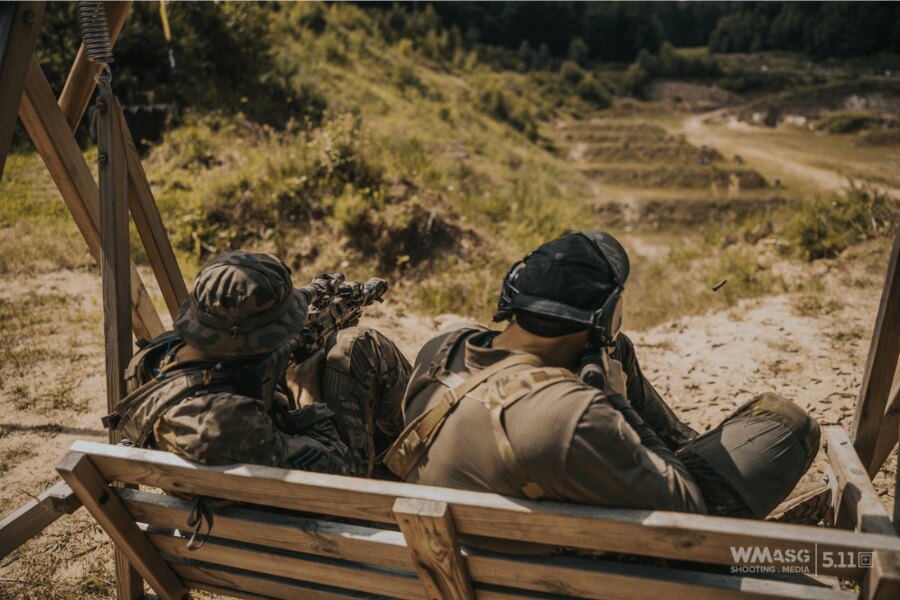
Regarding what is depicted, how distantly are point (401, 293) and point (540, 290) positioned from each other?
16.0 ft

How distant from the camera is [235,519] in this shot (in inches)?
83.7

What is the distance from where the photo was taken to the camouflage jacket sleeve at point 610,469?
1723mm

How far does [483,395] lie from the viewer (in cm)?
194

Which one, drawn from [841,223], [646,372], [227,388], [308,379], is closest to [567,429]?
[227,388]

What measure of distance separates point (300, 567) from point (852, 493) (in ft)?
6.23

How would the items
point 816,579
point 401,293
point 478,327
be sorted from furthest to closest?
point 401,293, point 478,327, point 816,579

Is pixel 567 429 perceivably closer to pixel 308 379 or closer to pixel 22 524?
pixel 308 379

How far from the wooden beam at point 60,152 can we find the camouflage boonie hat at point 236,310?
943 mm

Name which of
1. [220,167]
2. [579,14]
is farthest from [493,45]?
[220,167]

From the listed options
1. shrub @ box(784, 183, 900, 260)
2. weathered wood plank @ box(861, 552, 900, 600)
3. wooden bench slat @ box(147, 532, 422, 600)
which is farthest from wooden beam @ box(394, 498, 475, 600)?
shrub @ box(784, 183, 900, 260)

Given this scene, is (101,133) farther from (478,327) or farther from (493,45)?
(493,45)

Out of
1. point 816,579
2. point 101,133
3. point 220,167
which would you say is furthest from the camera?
point 220,167

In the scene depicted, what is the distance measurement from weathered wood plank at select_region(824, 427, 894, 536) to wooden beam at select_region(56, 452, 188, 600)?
95.8 inches

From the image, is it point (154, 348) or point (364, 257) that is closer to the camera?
point (154, 348)
